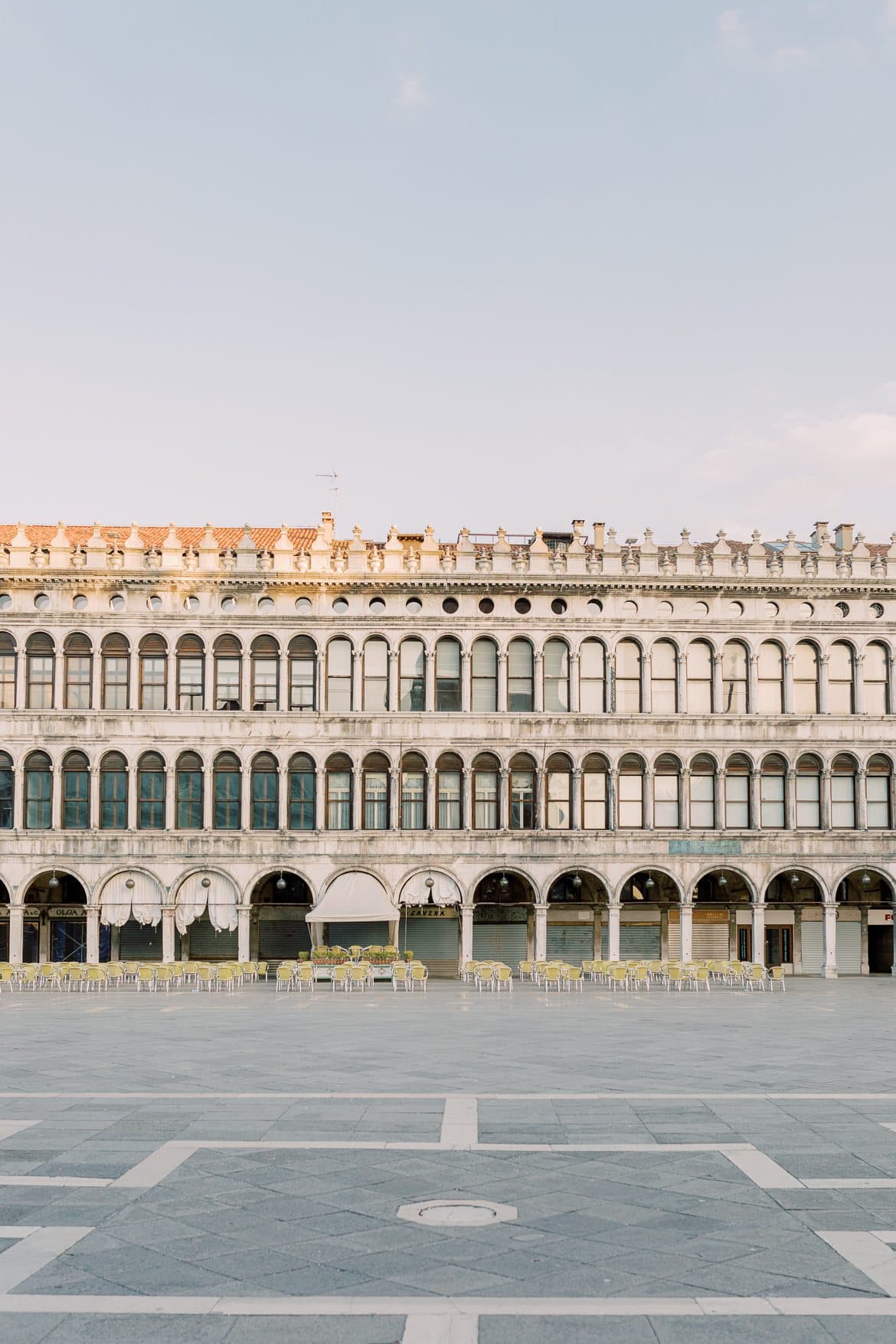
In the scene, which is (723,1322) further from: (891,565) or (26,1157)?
(891,565)

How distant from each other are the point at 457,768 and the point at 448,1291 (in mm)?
36363

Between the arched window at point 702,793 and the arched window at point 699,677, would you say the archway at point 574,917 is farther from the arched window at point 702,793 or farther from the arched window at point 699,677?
the arched window at point 699,677

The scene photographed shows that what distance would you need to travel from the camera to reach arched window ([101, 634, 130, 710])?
150ft

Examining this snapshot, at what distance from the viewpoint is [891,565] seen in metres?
47.7

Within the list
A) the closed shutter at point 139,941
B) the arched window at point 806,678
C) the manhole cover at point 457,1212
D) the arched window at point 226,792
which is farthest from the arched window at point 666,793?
the manhole cover at point 457,1212

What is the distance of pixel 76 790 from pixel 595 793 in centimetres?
1716

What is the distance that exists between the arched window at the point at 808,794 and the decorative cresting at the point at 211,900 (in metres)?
19.1

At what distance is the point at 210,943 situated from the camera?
4675cm

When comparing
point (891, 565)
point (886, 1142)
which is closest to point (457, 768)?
point (891, 565)

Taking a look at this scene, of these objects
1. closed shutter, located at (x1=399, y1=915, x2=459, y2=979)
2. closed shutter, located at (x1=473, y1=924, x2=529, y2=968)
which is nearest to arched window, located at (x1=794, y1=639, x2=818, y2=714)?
closed shutter, located at (x1=473, y1=924, x2=529, y2=968)

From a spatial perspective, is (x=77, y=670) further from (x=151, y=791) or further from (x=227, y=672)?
(x=227, y=672)

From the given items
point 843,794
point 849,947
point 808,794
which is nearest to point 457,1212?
point 808,794

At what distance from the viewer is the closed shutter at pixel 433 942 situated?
46.8 m

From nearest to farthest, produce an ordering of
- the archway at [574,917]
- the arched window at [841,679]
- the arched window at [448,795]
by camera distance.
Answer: the arched window at [448,795] → the arched window at [841,679] → the archway at [574,917]
